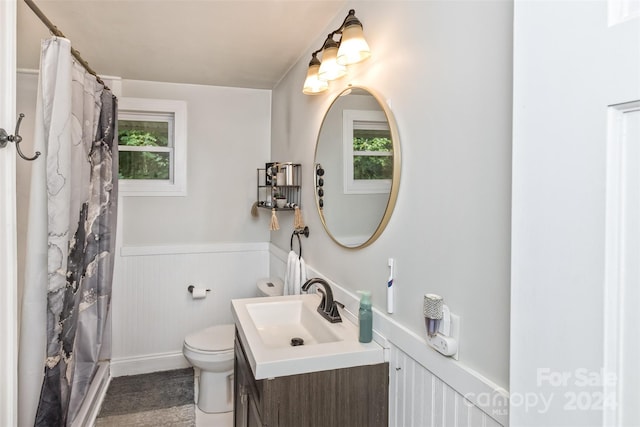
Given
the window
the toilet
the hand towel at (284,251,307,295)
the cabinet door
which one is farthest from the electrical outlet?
the window

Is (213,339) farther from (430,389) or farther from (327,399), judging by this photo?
(430,389)

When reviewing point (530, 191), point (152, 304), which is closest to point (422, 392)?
point (530, 191)

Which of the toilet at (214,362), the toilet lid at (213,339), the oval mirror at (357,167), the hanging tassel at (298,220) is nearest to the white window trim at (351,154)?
the oval mirror at (357,167)

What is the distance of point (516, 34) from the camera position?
2.11 feet

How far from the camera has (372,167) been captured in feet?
4.99

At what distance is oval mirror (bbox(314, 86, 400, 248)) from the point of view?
4.68 feet

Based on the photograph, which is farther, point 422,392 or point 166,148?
point 166,148

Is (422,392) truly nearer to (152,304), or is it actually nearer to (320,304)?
(320,304)

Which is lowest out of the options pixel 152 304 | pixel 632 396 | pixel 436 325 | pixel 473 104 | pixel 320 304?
pixel 152 304

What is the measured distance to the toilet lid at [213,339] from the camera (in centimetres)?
251

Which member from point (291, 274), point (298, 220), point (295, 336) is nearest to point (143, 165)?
point (298, 220)

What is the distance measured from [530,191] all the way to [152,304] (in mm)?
3152

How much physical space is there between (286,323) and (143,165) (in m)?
1.96

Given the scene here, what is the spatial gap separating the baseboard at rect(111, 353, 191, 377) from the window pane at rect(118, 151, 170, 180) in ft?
4.78
